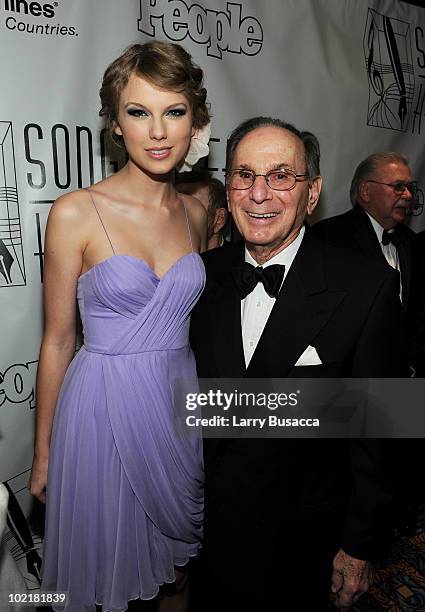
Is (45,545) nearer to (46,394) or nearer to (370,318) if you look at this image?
(46,394)

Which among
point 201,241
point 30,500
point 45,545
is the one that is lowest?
point 30,500

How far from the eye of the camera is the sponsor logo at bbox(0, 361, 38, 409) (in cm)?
228

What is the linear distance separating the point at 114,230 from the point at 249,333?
1.59 ft

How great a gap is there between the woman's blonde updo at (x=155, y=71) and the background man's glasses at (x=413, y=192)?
185cm

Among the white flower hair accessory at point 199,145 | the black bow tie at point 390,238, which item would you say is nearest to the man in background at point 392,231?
the black bow tie at point 390,238

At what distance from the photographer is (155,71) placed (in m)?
1.50

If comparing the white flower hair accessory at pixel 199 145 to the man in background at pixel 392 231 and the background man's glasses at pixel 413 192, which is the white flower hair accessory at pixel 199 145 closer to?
the man in background at pixel 392 231

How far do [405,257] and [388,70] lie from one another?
44.6 inches

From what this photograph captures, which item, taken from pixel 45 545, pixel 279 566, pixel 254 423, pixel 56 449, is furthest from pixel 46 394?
pixel 279 566

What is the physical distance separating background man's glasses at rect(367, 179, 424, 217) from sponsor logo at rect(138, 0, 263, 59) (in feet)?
3.40

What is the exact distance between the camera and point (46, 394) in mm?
1670

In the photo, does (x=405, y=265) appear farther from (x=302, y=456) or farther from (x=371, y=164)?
(x=302, y=456)

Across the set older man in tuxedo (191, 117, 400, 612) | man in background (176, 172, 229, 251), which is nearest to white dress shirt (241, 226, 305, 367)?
older man in tuxedo (191, 117, 400, 612)

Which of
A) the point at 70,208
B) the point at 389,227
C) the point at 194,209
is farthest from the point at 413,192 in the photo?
the point at 70,208
